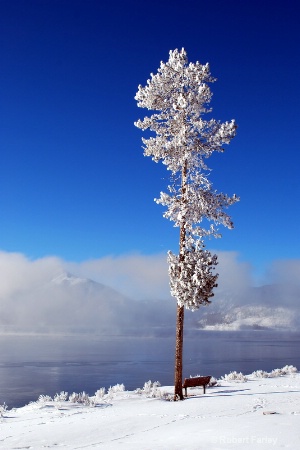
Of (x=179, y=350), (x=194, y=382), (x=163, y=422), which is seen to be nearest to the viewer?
(x=163, y=422)

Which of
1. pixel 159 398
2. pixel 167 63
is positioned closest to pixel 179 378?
pixel 159 398

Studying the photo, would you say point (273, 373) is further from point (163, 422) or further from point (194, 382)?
point (163, 422)

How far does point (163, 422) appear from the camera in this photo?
49.5ft

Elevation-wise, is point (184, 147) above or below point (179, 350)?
above

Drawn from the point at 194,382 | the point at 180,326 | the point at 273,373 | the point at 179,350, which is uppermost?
the point at 180,326

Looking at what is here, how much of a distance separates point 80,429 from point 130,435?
6.82ft

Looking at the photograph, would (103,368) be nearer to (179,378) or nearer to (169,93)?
(179,378)

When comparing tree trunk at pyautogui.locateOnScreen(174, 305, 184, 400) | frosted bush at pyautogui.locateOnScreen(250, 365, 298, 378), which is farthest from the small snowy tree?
frosted bush at pyautogui.locateOnScreen(250, 365, 298, 378)

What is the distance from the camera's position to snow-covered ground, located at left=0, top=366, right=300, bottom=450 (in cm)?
1185

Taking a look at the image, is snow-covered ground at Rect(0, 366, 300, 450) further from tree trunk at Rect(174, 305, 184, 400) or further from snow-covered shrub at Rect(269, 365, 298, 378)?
snow-covered shrub at Rect(269, 365, 298, 378)

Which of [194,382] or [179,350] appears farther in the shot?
[179,350]

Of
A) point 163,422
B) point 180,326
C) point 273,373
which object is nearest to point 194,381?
point 180,326

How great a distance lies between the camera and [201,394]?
22.3 meters

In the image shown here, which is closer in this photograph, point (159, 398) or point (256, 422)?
point (256, 422)
